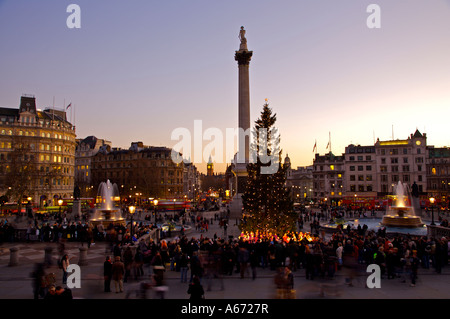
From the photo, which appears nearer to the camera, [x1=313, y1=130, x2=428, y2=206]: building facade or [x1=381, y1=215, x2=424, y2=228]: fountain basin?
[x1=381, y1=215, x2=424, y2=228]: fountain basin

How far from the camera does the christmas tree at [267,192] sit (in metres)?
22.7

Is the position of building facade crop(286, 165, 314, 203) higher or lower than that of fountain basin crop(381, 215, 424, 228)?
higher

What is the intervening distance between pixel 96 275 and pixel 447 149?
93.7 m

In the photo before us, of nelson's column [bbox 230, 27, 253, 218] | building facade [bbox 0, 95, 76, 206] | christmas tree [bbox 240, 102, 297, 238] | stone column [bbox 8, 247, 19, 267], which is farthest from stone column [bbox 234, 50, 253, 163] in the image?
building facade [bbox 0, 95, 76, 206]

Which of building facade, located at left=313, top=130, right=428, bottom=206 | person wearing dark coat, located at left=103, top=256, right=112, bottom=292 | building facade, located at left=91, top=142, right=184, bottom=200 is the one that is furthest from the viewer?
building facade, located at left=91, top=142, right=184, bottom=200

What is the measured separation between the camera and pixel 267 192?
2288cm

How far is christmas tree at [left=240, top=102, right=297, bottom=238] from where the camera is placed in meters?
22.7

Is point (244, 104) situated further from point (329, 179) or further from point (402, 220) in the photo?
point (329, 179)

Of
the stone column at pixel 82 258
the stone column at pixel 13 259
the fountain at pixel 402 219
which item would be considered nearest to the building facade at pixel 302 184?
the fountain at pixel 402 219

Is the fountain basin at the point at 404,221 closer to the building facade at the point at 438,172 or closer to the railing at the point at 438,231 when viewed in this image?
the railing at the point at 438,231

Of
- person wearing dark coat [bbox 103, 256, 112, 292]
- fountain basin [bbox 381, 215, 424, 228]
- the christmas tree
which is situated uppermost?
the christmas tree

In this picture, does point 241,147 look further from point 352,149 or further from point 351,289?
point 352,149

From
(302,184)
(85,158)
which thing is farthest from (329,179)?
(85,158)

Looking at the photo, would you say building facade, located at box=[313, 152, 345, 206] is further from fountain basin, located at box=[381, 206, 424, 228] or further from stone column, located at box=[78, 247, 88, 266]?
stone column, located at box=[78, 247, 88, 266]
